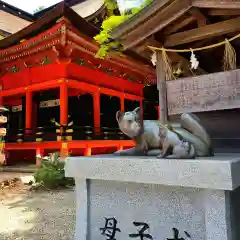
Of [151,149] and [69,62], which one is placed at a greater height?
[69,62]

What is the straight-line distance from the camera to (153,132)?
101 inches

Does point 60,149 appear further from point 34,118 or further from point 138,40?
point 138,40

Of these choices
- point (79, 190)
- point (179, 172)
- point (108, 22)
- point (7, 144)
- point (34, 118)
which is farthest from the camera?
→ point (34, 118)

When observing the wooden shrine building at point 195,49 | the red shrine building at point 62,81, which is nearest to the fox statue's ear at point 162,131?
the wooden shrine building at point 195,49

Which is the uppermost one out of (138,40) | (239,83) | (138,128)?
(138,40)

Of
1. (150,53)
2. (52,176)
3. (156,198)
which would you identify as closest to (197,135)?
(156,198)

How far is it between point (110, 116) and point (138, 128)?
12.3 m

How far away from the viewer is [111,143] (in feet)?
39.3

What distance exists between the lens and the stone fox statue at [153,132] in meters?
2.49

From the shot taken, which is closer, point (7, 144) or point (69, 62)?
point (69, 62)

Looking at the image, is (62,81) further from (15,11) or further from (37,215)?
(15,11)

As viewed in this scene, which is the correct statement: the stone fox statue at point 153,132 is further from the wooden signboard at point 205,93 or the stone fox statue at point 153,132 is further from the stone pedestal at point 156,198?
the wooden signboard at point 205,93

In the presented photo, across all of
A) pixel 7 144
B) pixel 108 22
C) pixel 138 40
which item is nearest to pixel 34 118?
pixel 7 144

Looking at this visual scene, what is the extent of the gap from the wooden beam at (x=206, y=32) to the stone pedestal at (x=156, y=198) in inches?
95.7
